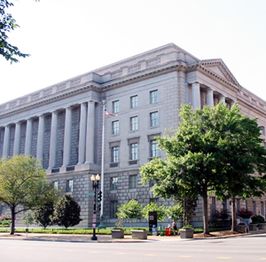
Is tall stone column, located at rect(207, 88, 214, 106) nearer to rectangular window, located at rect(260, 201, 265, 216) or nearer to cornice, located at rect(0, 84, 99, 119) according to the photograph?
cornice, located at rect(0, 84, 99, 119)

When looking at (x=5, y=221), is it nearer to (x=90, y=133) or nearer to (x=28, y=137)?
(x=28, y=137)

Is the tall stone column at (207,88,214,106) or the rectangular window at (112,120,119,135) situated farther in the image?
the rectangular window at (112,120,119,135)

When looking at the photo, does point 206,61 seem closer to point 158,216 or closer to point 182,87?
point 182,87

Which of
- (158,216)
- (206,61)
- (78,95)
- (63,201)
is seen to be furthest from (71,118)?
(158,216)

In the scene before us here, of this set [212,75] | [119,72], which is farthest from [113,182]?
[212,75]

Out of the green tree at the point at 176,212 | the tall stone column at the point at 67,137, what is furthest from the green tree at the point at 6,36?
the tall stone column at the point at 67,137

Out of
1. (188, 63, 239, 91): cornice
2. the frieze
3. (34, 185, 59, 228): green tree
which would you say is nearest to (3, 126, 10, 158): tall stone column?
the frieze

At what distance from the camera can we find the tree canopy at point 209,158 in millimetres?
37688

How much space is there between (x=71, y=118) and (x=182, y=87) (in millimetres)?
20859

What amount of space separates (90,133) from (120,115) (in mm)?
5280

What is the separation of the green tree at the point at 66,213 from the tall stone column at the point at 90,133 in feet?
29.8

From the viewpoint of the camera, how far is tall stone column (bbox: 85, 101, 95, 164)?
60263 mm

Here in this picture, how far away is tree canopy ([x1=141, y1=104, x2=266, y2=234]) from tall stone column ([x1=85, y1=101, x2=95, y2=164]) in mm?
19868

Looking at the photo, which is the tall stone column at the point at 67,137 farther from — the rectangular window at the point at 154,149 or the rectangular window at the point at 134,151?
the rectangular window at the point at 154,149
